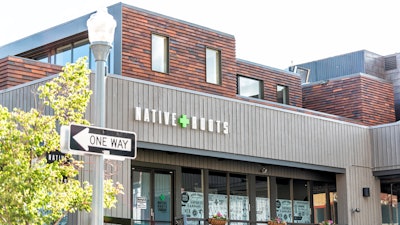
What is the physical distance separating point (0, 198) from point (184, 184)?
33.9 feet

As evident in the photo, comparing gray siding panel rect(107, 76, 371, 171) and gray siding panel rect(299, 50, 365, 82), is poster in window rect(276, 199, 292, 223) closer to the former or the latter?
gray siding panel rect(107, 76, 371, 171)

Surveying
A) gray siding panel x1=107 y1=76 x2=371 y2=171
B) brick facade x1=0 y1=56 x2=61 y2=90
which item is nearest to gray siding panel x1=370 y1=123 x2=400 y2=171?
gray siding panel x1=107 y1=76 x2=371 y2=171

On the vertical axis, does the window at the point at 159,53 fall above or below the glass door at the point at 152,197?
above

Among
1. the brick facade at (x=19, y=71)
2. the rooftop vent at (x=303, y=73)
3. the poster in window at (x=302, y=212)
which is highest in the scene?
the rooftop vent at (x=303, y=73)

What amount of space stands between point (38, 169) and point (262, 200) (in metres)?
13.1

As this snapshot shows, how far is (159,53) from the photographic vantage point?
2266 centimetres

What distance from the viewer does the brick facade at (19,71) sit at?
20062 millimetres

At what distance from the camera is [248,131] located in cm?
2177

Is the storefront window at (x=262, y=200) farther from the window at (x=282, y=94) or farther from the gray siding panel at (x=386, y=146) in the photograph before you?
the window at (x=282, y=94)

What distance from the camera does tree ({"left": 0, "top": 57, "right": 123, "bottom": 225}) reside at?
11516 millimetres

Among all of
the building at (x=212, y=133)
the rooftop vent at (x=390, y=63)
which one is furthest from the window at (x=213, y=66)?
the rooftop vent at (x=390, y=63)

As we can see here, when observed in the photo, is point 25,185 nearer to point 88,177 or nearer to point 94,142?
point 94,142

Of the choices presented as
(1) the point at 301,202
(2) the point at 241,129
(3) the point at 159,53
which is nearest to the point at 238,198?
(2) the point at 241,129

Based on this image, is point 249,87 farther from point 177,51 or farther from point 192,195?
point 192,195
